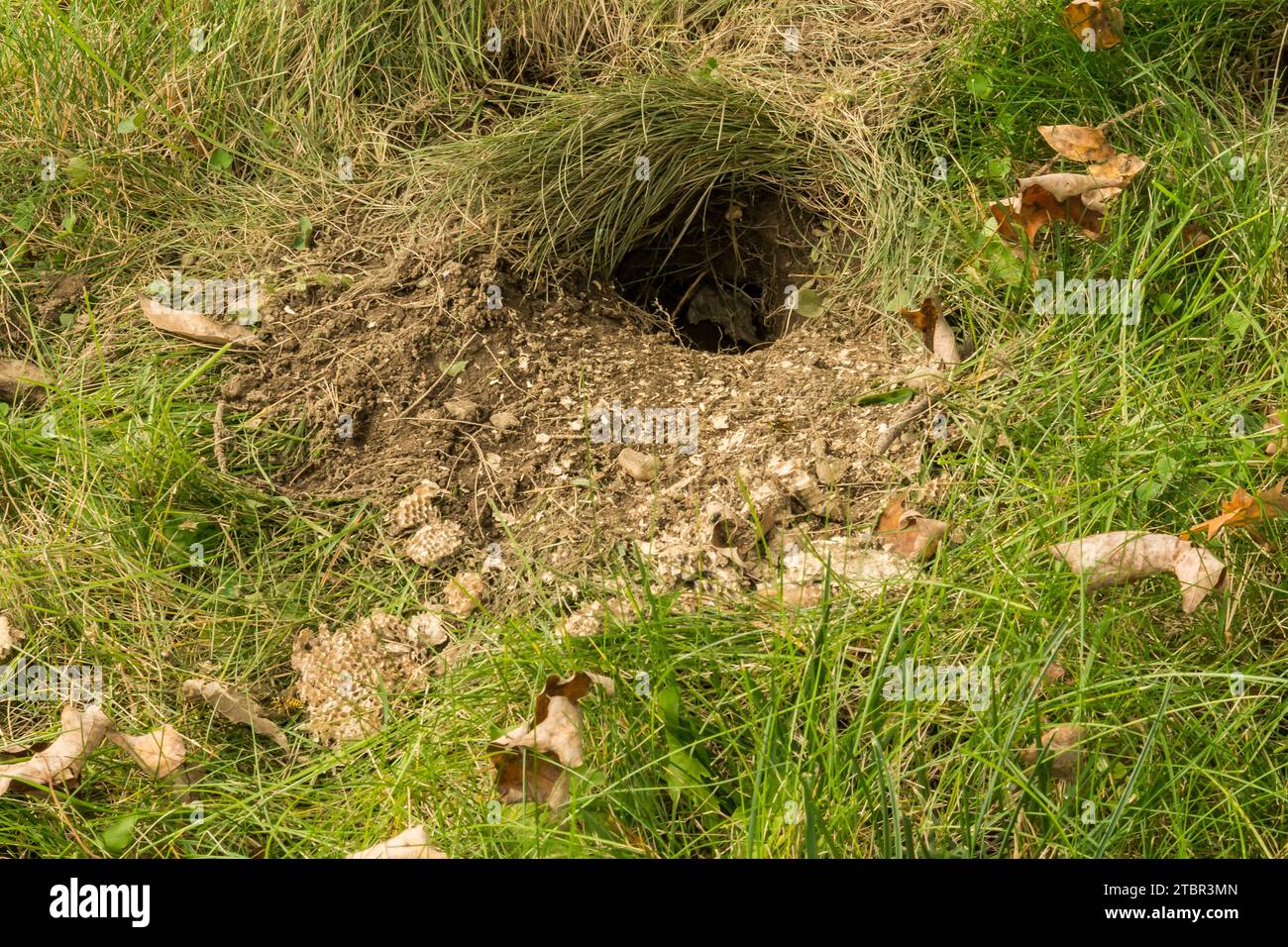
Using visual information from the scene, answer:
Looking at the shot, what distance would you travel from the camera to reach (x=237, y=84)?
128 inches

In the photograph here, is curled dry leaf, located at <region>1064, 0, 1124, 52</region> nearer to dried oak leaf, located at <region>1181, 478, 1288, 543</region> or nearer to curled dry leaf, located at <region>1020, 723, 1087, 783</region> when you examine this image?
dried oak leaf, located at <region>1181, 478, 1288, 543</region>

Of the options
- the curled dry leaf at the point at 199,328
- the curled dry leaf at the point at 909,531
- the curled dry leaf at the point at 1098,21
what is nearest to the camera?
the curled dry leaf at the point at 909,531

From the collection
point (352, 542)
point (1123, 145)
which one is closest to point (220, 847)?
point (352, 542)

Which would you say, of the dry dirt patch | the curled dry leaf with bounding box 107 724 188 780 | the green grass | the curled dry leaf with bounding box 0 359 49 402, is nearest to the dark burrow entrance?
the green grass

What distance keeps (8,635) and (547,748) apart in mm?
1225

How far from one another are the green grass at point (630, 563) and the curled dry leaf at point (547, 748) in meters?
0.04

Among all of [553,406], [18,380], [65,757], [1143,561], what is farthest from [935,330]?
[18,380]

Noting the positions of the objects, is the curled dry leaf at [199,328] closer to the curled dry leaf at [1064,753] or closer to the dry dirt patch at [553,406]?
the dry dirt patch at [553,406]

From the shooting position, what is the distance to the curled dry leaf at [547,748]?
189cm

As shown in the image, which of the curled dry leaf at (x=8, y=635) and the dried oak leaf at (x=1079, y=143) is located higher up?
the dried oak leaf at (x=1079, y=143)

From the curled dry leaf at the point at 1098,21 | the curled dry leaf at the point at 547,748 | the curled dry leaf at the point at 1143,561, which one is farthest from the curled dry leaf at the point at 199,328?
the curled dry leaf at the point at 1098,21

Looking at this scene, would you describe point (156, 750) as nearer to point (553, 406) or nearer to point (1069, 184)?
point (553, 406)

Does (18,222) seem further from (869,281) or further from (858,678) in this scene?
(858,678)

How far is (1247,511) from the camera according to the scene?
2.02 meters
